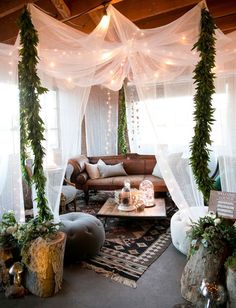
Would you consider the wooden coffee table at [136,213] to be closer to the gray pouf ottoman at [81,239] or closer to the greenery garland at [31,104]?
the gray pouf ottoman at [81,239]

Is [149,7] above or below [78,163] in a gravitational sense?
above

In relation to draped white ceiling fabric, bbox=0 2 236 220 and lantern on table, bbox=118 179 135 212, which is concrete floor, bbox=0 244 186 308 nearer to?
draped white ceiling fabric, bbox=0 2 236 220

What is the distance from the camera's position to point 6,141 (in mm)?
2344

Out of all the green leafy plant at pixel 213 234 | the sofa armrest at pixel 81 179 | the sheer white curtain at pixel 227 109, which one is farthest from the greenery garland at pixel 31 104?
the sofa armrest at pixel 81 179

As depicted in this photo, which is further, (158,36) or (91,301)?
(158,36)

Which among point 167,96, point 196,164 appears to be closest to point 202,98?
point 167,96

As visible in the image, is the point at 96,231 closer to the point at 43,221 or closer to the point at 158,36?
the point at 43,221

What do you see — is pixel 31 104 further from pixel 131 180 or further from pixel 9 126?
pixel 131 180

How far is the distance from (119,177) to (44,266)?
3068mm

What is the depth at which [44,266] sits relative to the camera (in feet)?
7.48

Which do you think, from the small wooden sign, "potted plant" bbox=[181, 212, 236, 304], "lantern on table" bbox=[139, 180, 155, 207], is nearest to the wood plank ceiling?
the small wooden sign

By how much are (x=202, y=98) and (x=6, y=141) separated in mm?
1881

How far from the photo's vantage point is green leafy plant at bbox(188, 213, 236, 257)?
2.11 meters

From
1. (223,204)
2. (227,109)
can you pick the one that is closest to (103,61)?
(227,109)
